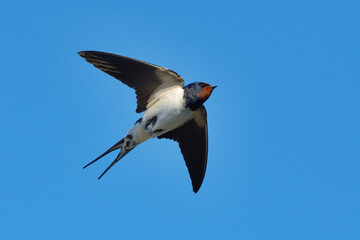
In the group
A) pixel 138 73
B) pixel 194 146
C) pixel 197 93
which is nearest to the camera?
pixel 197 93

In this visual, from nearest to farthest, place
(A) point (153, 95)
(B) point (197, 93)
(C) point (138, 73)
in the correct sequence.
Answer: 1. (B) point (197, 93)
2. (C) point (138, 73)
3. (A) point (153, 95)

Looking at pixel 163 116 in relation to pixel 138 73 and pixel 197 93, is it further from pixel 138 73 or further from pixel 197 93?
pixel 138 73

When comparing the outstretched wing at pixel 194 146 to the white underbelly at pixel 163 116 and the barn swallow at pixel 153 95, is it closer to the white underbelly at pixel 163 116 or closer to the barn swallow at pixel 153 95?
the barn swallow at pixel 153 95

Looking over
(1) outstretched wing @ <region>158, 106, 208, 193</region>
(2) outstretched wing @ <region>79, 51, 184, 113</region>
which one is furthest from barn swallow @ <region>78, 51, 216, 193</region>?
(1) outstretched wing @ <region>158, 106, 208, 193</region>

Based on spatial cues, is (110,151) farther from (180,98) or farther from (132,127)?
(180,98)

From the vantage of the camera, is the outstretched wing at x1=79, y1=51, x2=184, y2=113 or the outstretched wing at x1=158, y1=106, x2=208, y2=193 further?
the outstretched wing at x1=158, y1=106, x2=208, y2=193

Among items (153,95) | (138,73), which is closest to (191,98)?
(153,95)

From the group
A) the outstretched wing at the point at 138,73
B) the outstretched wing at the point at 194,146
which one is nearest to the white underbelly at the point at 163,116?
the outstretched wing at the point at 138,73

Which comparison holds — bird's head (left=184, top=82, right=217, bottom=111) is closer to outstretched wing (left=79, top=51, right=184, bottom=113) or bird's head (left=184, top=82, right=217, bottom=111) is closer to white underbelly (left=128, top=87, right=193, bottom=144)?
white underbelly (left=128, top=87, right=193, bottom=144)

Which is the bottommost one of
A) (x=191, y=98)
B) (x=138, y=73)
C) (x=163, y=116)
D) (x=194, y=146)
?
(x=194, y=146)
